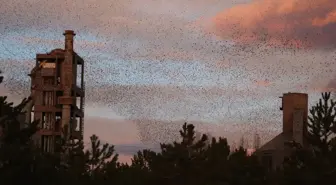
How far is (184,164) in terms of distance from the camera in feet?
169

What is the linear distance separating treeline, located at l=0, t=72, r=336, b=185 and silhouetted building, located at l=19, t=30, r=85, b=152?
18.4 m

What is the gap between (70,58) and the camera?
260 ft

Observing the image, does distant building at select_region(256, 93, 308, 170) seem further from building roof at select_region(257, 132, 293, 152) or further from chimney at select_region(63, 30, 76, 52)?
chimney at select_region(63, 30, 76, 52)

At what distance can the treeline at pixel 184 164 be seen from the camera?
37281 millimetres

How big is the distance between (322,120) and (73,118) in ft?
132

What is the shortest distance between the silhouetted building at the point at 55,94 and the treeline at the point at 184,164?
18379 mm

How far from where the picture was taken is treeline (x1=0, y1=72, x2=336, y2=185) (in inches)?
1468

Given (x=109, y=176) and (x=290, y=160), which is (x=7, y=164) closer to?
(x=109, y=176)

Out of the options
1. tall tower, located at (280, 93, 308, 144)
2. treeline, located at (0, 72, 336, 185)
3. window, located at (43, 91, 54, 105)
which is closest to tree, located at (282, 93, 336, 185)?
treeline, located at (0, 72, 336, 185)

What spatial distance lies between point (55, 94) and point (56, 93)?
0.23 meters

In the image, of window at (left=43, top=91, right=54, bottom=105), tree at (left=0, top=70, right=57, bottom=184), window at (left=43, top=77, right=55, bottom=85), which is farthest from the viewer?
window at (left=43, top=77, right=55, bottom=85)

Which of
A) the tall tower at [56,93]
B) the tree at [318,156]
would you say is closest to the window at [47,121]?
the tall tower at [56,93]

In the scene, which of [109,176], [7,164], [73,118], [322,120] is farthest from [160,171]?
[73,118]

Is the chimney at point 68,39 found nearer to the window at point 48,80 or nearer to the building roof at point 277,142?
the window at point 48,80
